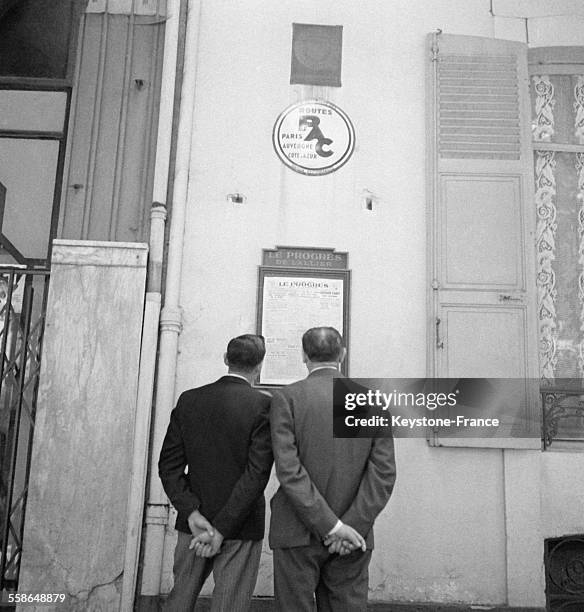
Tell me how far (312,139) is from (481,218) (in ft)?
4.24

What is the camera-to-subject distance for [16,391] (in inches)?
176

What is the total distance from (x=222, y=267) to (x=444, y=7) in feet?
8.44

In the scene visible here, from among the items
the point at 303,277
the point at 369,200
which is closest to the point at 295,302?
the point at 303,277

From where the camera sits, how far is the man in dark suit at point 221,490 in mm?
2928

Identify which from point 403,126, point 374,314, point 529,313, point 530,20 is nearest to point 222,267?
point 374,314

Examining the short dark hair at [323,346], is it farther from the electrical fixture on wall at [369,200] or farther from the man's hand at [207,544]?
the electrical fixture on wall at [369,200]

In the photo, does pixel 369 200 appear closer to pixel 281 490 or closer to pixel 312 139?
pixel 312 139

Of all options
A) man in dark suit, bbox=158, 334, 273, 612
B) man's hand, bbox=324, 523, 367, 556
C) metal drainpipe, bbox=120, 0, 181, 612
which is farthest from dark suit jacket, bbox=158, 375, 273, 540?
metal drainpipe, bbox=120, 0, 181, 612

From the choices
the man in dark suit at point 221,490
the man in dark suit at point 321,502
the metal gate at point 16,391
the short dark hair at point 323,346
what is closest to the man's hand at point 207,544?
the man in dark suit at point 221,490

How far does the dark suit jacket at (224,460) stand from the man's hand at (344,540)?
37 centimetres

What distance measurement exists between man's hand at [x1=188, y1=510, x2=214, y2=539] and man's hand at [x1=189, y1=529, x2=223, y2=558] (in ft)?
0.04

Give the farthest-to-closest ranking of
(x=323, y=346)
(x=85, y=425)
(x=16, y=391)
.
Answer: (x=16, y=391) → (x=85, y=425) → (x=323, y=346)

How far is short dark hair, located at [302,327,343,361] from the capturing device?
304 centimetres

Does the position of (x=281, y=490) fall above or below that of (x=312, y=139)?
below
